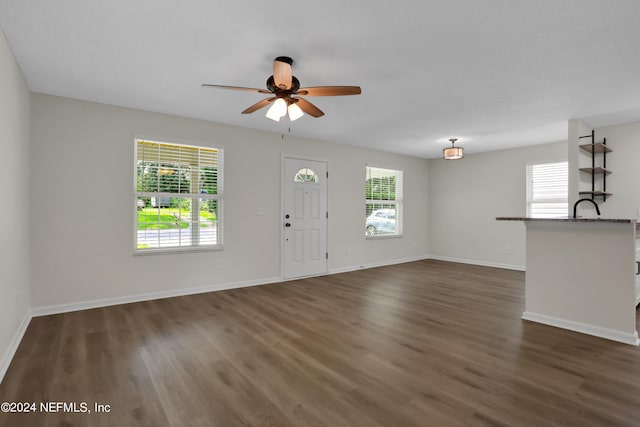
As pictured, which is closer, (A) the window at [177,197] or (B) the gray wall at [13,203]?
(B) the gray wall at [13,203]

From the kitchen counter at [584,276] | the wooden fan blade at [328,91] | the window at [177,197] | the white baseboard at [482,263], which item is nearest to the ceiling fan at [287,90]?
the wooden fan blade at [328,91]

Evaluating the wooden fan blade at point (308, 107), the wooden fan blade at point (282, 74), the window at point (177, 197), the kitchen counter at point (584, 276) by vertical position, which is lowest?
the kitchen counter at point (584, 276)

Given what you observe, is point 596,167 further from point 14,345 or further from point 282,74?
point 14,345

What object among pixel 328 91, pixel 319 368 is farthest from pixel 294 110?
pixel 319 368

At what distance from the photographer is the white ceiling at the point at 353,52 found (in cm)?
212

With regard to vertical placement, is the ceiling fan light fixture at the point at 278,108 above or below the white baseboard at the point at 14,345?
above

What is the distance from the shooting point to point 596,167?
477 cm

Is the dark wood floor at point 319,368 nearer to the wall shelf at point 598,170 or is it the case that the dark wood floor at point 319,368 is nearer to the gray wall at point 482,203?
the wall shelf at point 598,170

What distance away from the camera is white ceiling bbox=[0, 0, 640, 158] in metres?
2.12

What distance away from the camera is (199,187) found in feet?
15.1

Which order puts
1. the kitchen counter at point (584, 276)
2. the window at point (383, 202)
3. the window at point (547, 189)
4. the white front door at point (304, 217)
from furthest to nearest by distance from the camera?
the window at point (383, 202)
the window at point (547, 189)
the white front door at point (304, 217)
the kitchen counter at point (584, 276)

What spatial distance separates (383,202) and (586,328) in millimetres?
4406

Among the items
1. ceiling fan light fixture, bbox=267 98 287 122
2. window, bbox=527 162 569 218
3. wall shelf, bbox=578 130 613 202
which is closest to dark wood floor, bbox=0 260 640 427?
ceiling fan light fixture, bbox=267 98 287 122

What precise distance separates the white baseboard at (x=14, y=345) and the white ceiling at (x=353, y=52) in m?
2.41
